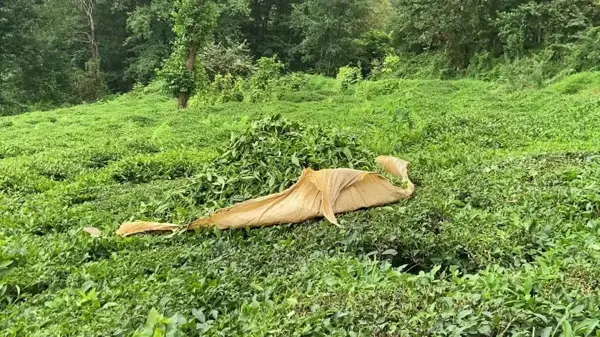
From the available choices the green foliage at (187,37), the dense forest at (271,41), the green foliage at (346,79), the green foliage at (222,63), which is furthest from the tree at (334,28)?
the green foliage at (187,37)

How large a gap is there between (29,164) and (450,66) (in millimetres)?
14628

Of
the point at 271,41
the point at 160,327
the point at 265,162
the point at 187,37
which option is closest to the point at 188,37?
the point at 187,37

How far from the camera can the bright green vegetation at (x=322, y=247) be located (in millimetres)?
2348

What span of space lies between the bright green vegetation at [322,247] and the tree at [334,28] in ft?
56.1

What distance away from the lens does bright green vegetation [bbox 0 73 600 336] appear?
2348mm

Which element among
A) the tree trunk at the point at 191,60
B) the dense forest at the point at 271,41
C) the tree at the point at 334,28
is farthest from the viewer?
the tree at the point at 334,28

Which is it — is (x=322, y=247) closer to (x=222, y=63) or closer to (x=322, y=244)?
(x=322, y=244)

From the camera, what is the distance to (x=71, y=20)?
85.4 feet

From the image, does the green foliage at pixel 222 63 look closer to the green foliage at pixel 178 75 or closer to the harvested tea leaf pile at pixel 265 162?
the green foliage at pixel 178 75

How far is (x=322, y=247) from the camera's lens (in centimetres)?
356

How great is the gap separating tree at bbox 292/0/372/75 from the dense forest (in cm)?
5

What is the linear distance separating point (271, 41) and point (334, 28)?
21.1ft

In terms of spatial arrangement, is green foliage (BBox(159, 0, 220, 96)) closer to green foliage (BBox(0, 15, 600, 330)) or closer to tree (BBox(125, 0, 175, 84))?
green foliage (BBox(0, 15, 600, 330))

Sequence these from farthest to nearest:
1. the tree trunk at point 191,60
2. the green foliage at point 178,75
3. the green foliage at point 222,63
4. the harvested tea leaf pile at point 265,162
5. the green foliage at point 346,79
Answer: the green foliage at point 222,63, the green foliage at point 346,79, the tree trunk at point 191,60, the green foliage at point 178,75, the harvested tea leaf pile at point 265,162
